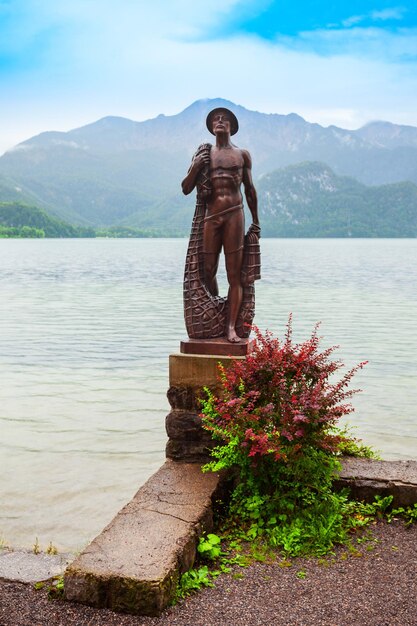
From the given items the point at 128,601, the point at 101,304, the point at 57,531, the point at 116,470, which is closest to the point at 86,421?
the point at 116,470

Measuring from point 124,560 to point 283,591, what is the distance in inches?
38.9

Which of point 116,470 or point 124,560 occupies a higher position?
point 124,560

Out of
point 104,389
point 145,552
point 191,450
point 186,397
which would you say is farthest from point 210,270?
point 104,389

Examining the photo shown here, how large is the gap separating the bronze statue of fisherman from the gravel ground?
7.92 feet

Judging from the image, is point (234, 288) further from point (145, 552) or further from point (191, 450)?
point (145, 552)

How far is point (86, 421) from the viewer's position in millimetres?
10117

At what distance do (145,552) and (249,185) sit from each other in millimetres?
3667

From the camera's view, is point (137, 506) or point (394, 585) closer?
point (394, 585)

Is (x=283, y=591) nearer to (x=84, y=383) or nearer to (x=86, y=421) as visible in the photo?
(x=86, y=421)

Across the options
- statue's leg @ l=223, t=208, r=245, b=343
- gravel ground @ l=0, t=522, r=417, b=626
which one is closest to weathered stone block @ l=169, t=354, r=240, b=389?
statue's leg @ l=223, t=208, r=245, b=343

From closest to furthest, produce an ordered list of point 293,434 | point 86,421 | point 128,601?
point 128,601 → point 293,434 → point 86,421

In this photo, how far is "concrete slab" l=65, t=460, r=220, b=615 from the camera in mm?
3930

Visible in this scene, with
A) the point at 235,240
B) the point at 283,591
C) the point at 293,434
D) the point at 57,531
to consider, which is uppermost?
the point at 235,240

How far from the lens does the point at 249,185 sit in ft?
21.6
